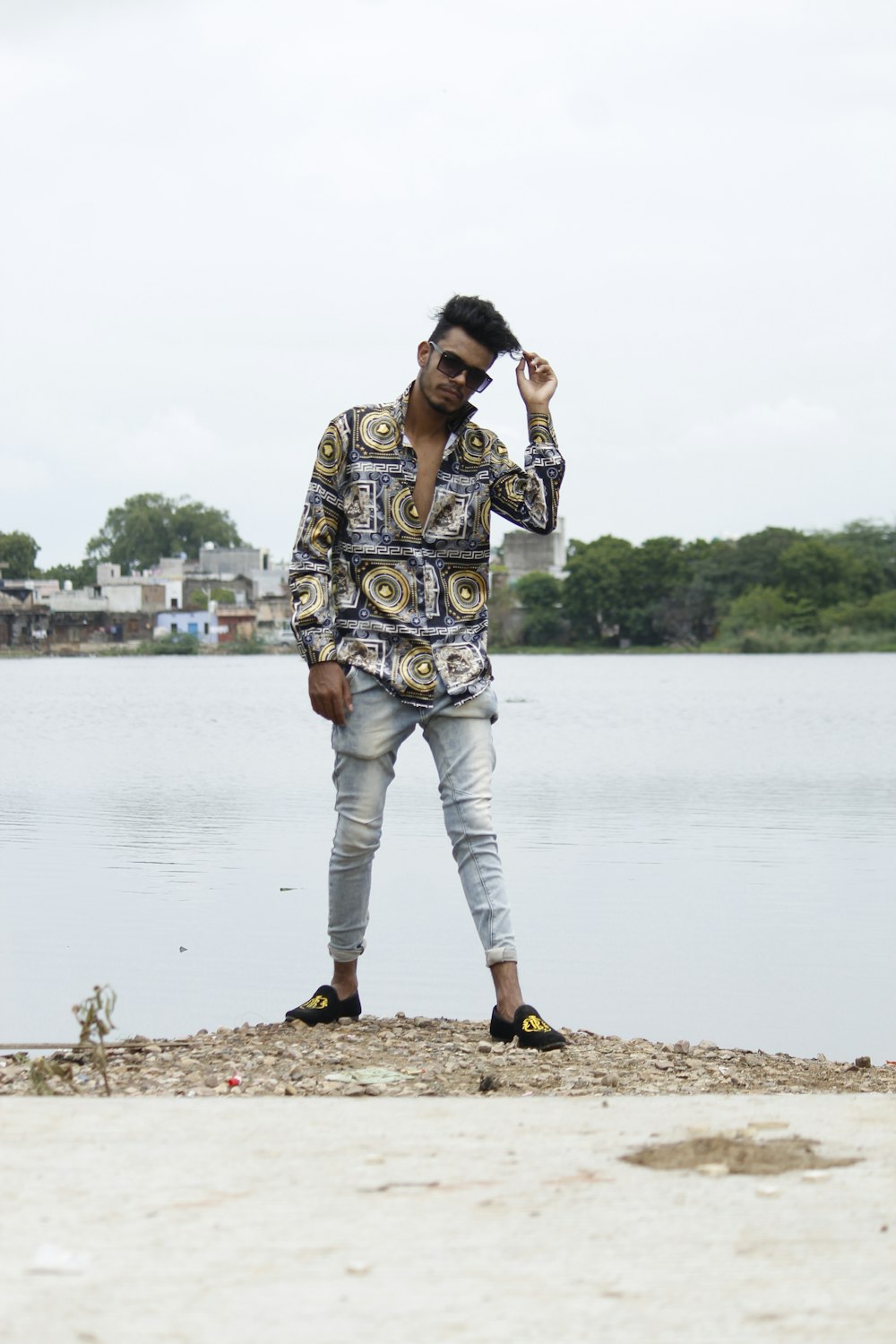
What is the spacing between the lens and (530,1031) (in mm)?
4812

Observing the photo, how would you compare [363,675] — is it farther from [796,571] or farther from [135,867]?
[796,571]

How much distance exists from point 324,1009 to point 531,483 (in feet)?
5.12

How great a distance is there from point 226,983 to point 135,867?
3.53m

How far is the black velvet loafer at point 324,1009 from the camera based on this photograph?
206 inches

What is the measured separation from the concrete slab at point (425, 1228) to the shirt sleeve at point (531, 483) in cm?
204

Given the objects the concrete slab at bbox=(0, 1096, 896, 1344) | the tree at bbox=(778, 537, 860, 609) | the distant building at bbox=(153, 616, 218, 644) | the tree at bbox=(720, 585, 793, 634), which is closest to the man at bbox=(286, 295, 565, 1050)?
the concrete slab at bbox=(0, 1096, 896, 1344)

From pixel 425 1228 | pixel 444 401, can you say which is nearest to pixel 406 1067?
pixel 444 401

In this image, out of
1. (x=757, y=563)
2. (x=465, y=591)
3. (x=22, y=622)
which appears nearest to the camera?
(x=465, y=591)

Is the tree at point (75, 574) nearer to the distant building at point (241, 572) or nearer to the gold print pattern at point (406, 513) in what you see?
the distant building at point (241, 572)

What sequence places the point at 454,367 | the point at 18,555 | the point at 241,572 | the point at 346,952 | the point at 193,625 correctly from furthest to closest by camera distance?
the point at 18,555, the point at 241,572, the point at 193,625, the point at 346,952, the point at 454,367

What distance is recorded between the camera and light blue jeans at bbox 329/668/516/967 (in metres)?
4.88

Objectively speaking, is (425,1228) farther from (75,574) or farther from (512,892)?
(75,574)

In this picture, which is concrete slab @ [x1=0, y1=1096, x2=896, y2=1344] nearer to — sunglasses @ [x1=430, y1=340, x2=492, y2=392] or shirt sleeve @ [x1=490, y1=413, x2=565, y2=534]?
shirt sleeve @ [x1=490, y1=413, x2=565, y2=534]

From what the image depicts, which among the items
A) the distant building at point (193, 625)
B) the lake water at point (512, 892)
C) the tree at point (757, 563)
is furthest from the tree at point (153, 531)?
the lake water at point (512, 892)
